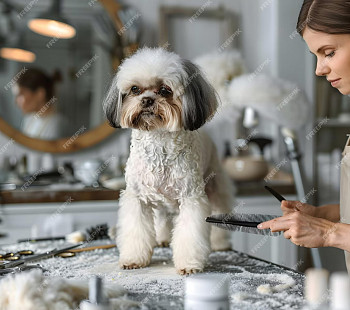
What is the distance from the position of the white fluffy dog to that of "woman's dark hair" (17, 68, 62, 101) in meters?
2.18

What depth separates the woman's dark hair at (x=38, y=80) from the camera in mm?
3555

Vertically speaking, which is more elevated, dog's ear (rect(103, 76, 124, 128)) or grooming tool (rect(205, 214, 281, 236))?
dog's ear (rect(103, 76, 124, 128))

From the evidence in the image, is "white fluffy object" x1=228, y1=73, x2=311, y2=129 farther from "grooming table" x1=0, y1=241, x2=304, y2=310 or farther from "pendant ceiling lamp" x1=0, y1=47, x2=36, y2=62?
"pendant ceiling lamp" x1=0, y1=47, x2=36, y2=62

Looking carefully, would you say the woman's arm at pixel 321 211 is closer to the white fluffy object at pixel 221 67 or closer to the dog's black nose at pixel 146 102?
the dog's black nose at pixel 146 102

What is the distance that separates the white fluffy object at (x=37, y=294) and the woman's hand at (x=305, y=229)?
493 millimetres

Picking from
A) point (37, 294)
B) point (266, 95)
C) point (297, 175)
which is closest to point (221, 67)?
point (266, 95)

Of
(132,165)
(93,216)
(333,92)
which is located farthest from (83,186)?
(333,92)

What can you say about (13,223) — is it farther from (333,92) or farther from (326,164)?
(333,92)

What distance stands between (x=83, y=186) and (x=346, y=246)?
226 centimetres

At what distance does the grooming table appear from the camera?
3.55 ft

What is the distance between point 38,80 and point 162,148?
2.38m

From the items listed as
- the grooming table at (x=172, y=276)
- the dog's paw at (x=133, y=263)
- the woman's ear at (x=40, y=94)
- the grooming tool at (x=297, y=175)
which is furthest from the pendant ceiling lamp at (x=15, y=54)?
the dog's paw at (x=133, y=263)

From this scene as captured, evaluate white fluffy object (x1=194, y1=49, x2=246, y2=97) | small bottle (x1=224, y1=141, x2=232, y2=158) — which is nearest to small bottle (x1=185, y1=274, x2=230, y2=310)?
white fluffy object (x1=194, y1=49, x2=246, y2=97)

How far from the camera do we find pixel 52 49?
142 inches
